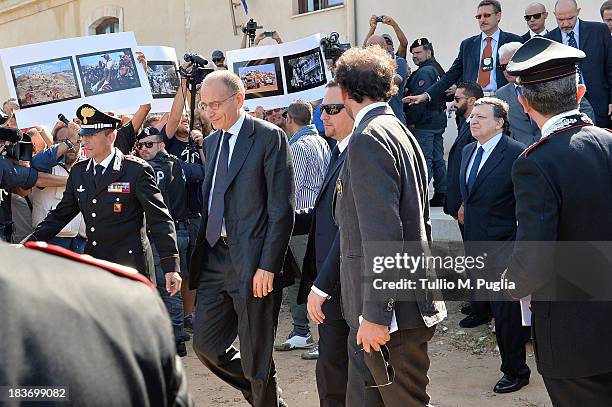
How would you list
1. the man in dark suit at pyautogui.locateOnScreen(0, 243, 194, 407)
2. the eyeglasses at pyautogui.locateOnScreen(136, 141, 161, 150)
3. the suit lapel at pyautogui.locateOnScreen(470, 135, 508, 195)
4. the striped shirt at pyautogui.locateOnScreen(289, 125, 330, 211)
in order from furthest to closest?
1. the eyeglasses at pyautogui.locateOnScreen(136, 141, 161, 150)
2. the striped shirt at pyautogui.locateOnScreen(289, 125, 330, 211)
3. the suit lapel at pyautogui.locateOnScreen(470, 135, 508, 195)
4. the man in dark suit at pyautogui.locateOnScreen(0, 243, 194, 407)

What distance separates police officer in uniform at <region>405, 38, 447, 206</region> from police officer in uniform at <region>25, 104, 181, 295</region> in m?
4.64

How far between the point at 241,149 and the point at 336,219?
1179 millimetres

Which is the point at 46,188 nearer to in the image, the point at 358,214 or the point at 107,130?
the point at 107,130

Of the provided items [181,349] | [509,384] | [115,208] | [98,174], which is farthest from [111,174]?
[509,384]

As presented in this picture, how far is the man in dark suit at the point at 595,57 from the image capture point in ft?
25.0

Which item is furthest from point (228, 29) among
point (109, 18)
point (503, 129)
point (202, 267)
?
point (202, 267)

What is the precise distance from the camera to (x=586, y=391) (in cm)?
325

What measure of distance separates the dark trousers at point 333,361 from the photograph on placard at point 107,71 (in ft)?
13.3

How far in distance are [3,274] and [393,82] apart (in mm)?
2744

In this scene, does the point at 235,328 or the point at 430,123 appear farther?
the point at 430,123

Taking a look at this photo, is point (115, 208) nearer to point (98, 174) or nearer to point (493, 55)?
point (98, 174)

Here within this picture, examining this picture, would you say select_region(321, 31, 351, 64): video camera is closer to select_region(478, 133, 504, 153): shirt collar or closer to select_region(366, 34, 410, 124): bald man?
select_region(366, 34, 410, 124): bald man

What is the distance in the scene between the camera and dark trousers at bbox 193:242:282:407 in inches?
185

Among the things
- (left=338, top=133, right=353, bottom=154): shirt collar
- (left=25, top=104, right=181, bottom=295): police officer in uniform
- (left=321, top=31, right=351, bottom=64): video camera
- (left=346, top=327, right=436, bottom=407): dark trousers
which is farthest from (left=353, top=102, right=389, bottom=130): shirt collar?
(left=321, top=31, right=351, bottom=64): video camera
